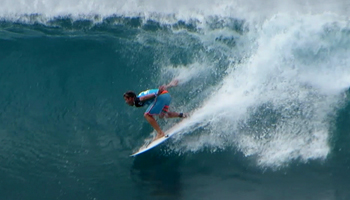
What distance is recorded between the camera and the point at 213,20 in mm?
11578

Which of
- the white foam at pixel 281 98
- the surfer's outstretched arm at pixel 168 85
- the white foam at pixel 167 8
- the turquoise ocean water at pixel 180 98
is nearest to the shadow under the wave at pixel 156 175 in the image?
the turquoise ocean water at pixel 180 98

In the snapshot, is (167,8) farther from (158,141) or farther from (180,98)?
(158,141)

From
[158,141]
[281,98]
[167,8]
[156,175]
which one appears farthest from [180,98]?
[167,8]

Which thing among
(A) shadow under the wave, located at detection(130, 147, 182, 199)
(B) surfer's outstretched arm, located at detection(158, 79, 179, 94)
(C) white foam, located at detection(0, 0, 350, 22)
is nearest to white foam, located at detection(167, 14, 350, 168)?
(A) shadow under the wave, located at detection(130, 147, 182, 199)

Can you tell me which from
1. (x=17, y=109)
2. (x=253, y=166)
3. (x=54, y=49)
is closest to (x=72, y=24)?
(x=54, y=49)

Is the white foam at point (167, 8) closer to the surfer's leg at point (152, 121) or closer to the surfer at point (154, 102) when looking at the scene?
the surfer at point (154, 102)

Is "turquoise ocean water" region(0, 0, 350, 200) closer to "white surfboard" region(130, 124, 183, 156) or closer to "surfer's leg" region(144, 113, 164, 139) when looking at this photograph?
"white surfboard" region(130, 124, 183, 156)

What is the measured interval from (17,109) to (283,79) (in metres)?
5.09

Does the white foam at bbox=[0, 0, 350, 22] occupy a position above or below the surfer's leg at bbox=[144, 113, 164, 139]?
above

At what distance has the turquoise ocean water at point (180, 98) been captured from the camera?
8594 millimetres

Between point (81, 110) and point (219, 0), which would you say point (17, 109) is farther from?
point (219, 0)

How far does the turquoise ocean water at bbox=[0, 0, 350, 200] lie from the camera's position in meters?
8.59

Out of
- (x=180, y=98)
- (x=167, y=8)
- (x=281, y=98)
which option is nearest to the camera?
(x=281, y=98)

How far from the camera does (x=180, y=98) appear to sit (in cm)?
978
